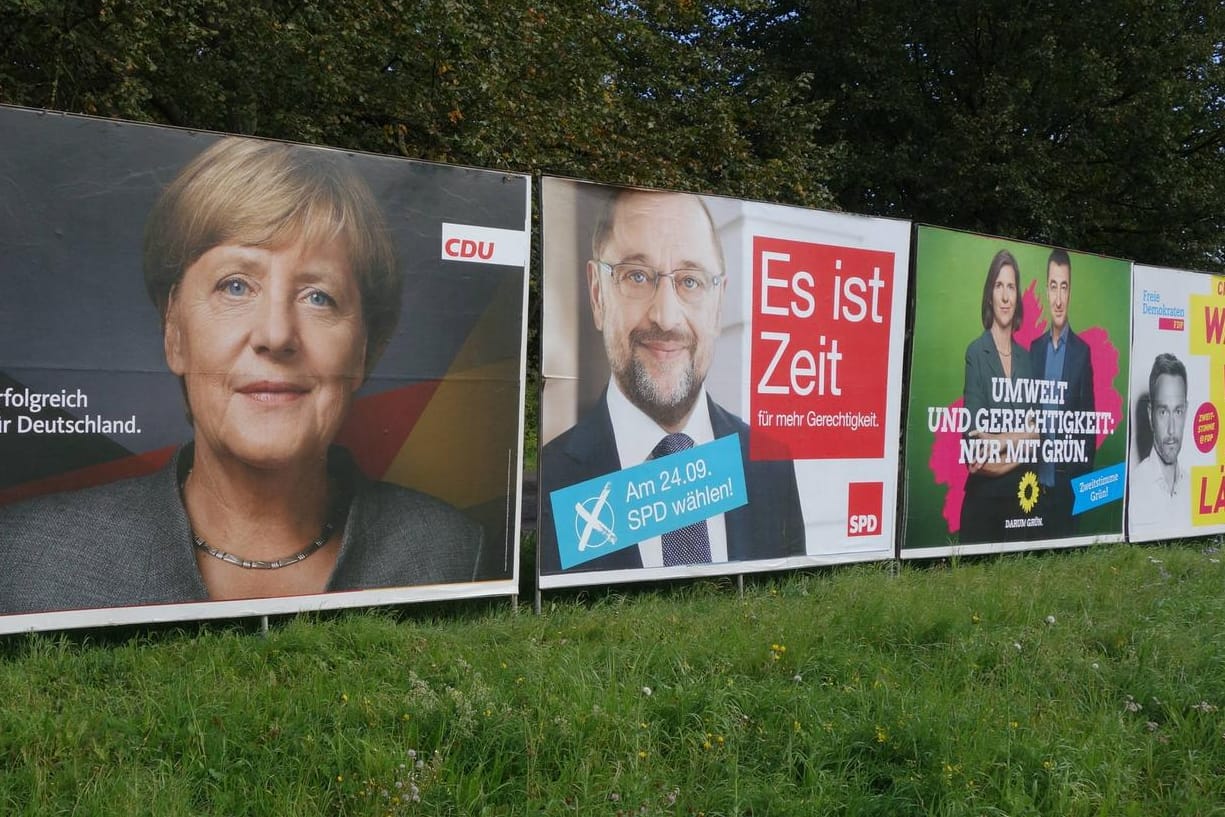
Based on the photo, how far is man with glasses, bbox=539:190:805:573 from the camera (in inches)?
277

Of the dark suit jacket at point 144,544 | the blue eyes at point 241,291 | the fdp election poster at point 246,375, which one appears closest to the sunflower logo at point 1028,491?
the fdp election poster at point 246,375

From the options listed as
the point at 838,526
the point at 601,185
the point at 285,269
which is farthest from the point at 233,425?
the point at 838,526

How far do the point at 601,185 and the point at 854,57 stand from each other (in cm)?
1686

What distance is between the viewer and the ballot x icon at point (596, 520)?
22.9 feet

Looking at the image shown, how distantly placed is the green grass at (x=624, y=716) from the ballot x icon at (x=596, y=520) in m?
0.49

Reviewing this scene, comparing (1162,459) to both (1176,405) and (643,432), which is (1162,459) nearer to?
(1176,405)

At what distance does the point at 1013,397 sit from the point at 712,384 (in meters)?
3.24

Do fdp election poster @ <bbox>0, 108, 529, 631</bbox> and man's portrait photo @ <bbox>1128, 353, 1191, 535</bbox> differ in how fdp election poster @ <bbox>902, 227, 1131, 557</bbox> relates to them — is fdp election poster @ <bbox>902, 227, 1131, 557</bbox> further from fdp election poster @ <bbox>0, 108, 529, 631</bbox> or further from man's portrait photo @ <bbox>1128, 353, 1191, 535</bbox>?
fdp election poster @ <bbox>0, 108, 529, 631</bbox>

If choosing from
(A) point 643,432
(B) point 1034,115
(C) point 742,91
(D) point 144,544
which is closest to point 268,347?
(D) point 144,544

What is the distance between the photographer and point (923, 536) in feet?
28.7

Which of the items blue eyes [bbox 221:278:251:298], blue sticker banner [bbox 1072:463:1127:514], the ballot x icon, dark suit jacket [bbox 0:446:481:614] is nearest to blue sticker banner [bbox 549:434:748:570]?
the ballot x icon

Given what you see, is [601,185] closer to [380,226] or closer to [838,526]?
[380,226]

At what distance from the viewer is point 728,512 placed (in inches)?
300

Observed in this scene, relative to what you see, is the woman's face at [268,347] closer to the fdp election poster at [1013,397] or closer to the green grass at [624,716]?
the green grass at [624,716]
